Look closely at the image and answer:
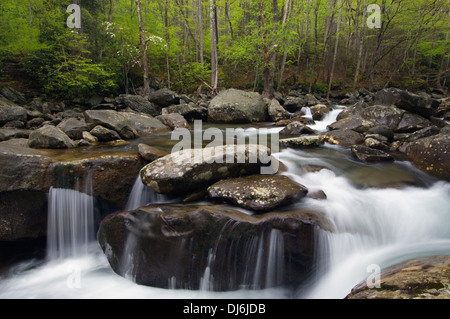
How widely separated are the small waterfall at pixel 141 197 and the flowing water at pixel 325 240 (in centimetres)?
2

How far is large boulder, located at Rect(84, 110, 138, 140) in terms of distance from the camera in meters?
7.27

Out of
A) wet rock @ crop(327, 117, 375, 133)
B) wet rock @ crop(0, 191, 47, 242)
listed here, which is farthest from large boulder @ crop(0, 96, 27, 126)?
wet rock @ crop(327, 117, 375, 133)

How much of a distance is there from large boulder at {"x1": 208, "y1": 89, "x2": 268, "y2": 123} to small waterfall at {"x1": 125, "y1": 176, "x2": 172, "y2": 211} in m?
6.43

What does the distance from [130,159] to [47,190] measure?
1530 millimetres

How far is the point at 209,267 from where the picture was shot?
348cm

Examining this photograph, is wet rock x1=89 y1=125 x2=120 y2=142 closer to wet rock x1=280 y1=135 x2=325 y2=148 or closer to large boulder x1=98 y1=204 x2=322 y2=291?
large boulder x1=98 y1=204 x2=322 y2=291

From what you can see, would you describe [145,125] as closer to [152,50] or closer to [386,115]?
[386,115]

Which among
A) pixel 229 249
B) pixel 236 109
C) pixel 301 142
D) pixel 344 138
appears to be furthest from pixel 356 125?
pixel 229 249

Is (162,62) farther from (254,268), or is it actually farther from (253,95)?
(254,268)

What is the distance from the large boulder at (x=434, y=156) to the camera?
201 inches

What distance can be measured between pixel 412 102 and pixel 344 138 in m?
3.68
